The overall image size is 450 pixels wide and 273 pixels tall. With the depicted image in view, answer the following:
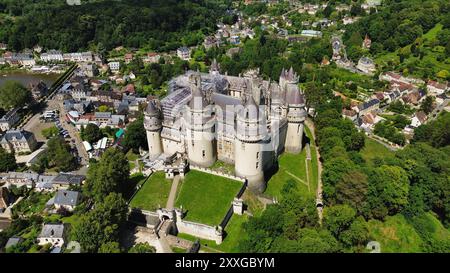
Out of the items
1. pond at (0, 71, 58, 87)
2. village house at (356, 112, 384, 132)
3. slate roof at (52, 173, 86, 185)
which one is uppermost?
slate roof at (52, 173, 86, 185)

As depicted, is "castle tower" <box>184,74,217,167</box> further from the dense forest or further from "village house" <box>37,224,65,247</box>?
the dense forest

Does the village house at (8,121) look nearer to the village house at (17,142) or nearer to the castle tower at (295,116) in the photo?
the village house at (17,142)

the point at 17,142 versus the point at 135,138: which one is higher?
the point at 135,138

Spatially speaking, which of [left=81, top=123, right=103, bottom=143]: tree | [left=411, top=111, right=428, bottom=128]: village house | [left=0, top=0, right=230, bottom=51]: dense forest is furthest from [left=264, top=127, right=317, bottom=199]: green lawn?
[left=0, top=0, right=230, bottom=51]: dense forest

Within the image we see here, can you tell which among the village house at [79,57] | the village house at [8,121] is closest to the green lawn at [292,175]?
the village house at [8,121]

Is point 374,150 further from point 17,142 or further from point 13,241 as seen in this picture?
point 17,142

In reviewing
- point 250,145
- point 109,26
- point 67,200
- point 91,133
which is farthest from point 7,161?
point 109,26
